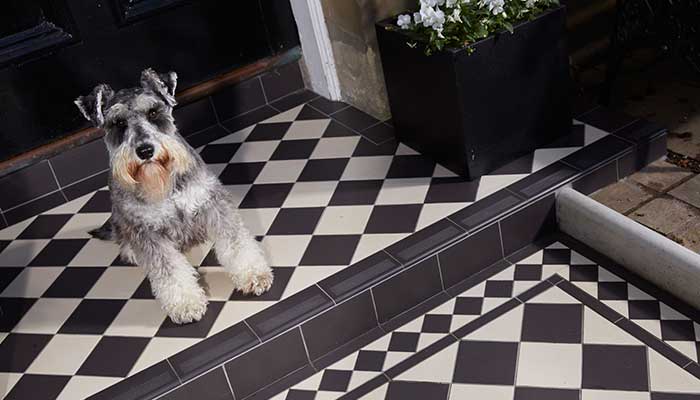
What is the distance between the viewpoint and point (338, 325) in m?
3.21

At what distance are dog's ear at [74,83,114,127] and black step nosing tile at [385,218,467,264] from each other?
47.5 inches

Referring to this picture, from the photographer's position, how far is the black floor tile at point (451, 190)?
11.7 feet

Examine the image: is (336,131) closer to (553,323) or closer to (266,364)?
(266,364)

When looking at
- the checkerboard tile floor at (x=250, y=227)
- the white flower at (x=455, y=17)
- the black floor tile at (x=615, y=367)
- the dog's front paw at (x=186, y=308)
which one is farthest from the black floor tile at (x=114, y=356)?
the white flower at (x=455, y=17)

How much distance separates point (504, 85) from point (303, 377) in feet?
4.80

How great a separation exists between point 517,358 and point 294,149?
1701mm

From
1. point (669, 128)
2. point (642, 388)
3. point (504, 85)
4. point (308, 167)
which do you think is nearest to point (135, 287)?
point (308, 167)

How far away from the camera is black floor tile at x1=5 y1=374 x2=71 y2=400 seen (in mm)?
3039

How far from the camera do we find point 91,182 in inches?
167

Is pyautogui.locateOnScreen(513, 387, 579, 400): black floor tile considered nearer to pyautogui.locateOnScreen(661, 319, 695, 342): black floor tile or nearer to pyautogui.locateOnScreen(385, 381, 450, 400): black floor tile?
pyautogui.locateOnScreen(385, 381, 450, 400): black floor tile

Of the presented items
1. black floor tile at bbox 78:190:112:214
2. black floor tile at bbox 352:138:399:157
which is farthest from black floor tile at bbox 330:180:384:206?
black floor tile at bbox 78:190:112:214

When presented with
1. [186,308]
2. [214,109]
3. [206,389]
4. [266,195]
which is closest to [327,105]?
[214,109]

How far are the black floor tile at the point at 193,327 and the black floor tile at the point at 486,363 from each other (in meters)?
0.93

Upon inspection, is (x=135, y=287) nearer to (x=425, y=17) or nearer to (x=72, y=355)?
(x=72, y=355)
